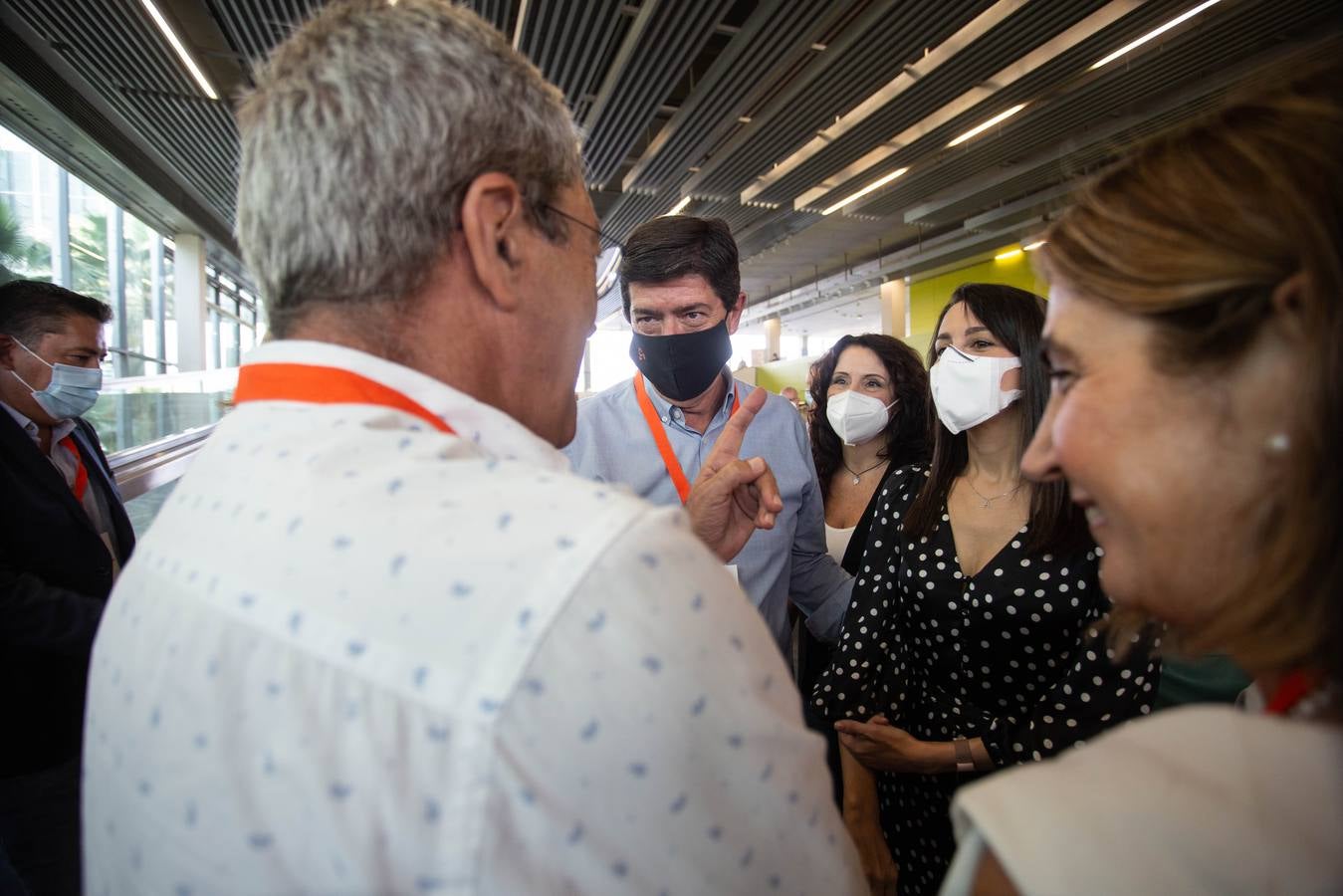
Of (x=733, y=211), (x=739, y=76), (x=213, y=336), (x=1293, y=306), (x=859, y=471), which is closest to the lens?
(x=1293, y=306)

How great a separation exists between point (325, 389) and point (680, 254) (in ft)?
4.93

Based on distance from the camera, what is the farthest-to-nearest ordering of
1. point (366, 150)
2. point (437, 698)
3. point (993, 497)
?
1. point (993, 497)
2. point (366, 150)
3. point (437, 698)

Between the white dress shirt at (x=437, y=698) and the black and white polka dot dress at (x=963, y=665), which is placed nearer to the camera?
the white dress shirt at (x=437, y=698)

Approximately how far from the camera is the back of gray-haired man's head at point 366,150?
27.2 inches

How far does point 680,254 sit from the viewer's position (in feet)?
6.53

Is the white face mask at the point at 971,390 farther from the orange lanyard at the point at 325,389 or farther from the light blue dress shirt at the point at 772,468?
the orange lanyard at the point at 325,389

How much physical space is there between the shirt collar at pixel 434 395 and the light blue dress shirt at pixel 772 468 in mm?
1236

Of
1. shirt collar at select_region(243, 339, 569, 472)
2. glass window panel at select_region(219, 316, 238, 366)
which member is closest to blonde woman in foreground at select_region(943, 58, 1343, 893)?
shirt collar at select_region(243, 339, 569, 472)

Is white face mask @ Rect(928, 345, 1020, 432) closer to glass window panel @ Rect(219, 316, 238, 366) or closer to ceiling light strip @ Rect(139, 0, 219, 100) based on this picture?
ceiling light strip @ Rect(139, 0, 219, 100)

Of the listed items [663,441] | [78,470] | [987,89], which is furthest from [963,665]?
[987,89]

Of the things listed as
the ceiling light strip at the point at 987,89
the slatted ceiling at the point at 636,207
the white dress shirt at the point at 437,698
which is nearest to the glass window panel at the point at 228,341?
the slatted ceiling at the point at 636,207

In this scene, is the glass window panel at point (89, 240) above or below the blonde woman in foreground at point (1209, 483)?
above

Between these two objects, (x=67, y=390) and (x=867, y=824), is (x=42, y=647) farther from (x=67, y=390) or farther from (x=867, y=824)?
(x=867, y=824)

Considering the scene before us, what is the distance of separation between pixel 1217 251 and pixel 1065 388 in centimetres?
22
